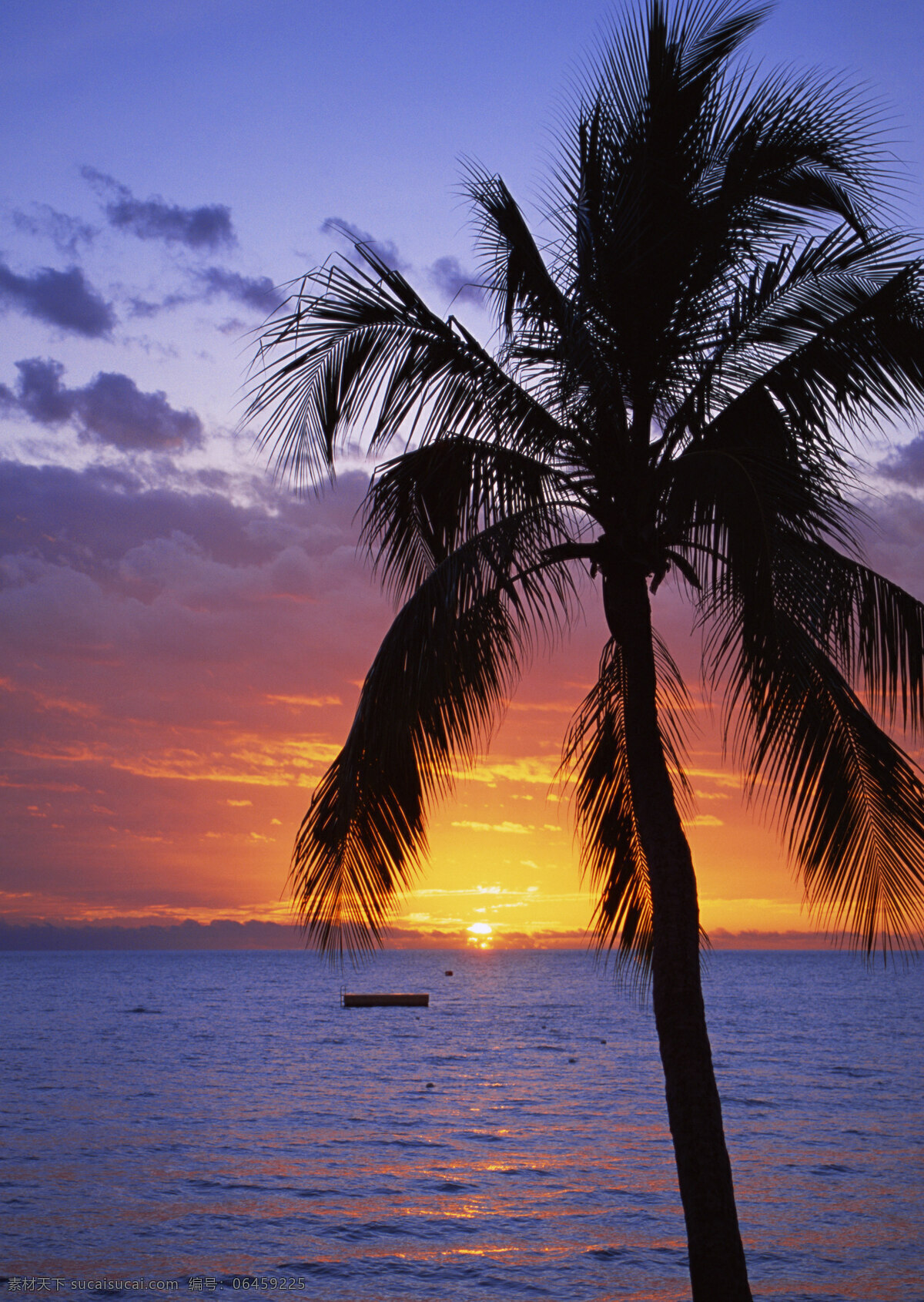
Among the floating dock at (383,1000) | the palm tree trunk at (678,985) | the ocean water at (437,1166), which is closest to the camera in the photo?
the palm tree trunk at (678,985)

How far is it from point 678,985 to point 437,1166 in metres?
21.1

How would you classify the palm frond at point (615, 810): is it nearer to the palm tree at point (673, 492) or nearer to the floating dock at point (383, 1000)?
the palm tree at point (673, 492)

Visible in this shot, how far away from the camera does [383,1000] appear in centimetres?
8594

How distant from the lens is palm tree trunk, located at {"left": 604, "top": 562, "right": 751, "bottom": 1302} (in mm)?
6008

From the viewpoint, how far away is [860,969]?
170125mm

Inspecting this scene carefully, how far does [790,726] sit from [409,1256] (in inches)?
562

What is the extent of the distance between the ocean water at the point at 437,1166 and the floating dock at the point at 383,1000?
22.4 m

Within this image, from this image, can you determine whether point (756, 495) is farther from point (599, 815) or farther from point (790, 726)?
point (599, 815)

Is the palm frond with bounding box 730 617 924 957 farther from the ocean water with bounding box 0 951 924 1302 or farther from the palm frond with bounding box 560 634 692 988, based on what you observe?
the ocean water with bounding box 0 951 924 1302

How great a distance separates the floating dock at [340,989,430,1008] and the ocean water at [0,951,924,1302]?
73.4ft

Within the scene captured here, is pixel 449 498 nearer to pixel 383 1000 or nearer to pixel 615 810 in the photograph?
pixel 615 810

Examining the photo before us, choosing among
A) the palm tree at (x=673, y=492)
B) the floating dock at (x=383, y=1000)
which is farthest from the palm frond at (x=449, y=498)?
the floating dock at (x=383, y=1000)

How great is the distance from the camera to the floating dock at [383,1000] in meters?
82.9

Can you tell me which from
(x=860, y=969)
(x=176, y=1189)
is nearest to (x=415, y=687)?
(x=176, y=1189)
